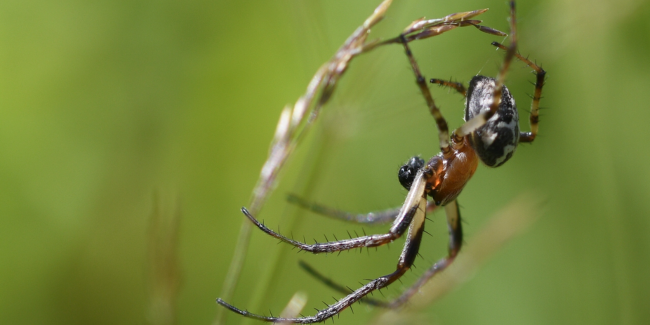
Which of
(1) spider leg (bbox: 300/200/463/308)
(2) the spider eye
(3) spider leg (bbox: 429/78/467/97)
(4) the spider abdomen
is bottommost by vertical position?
(1) spider leg (bbox: 300/200/463/308)

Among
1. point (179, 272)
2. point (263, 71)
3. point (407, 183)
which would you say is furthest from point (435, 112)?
point (263, 71)

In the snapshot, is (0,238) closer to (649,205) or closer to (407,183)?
(407,183)

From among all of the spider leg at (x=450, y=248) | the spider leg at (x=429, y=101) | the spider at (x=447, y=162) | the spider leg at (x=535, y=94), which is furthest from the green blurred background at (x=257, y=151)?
the spider leg at (x=429, y=101)

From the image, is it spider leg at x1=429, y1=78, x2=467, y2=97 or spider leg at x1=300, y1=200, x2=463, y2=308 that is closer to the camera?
spider leg at x1=429, y1=78, x2=467, y2=97

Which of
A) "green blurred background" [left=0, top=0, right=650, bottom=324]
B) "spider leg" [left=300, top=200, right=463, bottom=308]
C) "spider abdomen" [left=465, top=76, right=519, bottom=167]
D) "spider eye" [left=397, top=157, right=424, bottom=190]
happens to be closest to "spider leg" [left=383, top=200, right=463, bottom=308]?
"spider leg" [left=300, top=200, right=463, bottom=308]

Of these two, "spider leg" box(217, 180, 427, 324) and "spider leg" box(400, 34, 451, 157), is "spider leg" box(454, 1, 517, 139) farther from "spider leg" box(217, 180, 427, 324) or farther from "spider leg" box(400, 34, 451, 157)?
"spider leg" box(217, 180, 427, 324)

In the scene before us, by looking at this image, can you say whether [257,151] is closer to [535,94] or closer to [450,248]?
[450,248]

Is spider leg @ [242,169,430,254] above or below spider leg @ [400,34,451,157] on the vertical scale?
below
